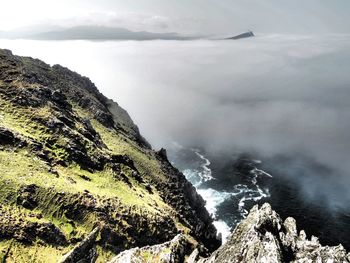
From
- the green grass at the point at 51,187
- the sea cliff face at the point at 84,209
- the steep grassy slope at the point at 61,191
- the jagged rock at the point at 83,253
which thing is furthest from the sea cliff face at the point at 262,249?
the steep grassy slope at the point at 61,191

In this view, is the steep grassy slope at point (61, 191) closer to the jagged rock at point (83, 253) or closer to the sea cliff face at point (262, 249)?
the jagged rock at point (83, 253)

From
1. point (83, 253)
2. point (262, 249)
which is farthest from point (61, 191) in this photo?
point (262, 249)

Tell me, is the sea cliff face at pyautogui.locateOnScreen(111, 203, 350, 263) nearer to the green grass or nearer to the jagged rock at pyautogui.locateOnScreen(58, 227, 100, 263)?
the jagged rock at pyautogui.locateOnScreen(58, 227, 100, 263)

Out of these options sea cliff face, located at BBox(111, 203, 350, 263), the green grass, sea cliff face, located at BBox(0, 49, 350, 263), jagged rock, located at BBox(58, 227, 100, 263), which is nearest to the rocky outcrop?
sea cliff face, located at BBox(111, 203, 350, 263)

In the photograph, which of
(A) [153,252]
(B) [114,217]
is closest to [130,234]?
(B) [114,217]

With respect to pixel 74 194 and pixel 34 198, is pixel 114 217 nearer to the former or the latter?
pixel 74 194
